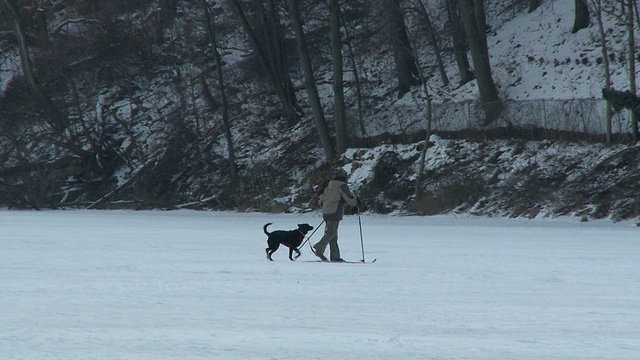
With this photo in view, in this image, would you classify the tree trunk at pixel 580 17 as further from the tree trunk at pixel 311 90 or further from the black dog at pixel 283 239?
the black dog at pixel 283 239

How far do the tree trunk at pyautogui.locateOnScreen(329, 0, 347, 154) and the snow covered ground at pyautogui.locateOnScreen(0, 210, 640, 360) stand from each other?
14.1m

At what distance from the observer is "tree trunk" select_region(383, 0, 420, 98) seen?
107 feet

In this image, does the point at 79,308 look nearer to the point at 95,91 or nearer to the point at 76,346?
the point at 76,346

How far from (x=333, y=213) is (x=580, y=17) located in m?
22.0

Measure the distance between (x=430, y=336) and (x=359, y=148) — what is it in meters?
25.1

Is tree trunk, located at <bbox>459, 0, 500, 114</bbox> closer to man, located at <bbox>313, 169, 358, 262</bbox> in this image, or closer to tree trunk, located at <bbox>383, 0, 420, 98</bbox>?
tree trunk, located at <bbox>383, 0, 420, 98</bbox>

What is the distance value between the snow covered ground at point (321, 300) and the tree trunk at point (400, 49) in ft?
52.0

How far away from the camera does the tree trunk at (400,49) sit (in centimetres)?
3256

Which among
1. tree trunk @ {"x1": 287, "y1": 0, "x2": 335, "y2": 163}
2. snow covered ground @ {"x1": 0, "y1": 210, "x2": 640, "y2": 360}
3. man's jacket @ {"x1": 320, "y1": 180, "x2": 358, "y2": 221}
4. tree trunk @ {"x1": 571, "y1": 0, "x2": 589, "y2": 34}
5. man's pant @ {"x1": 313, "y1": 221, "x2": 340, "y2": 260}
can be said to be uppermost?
tree trunk @ {"x1": 571, "y1": 0, "x2": 589, "y2": 34}

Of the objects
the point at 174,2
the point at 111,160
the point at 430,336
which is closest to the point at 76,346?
the point at 430,336

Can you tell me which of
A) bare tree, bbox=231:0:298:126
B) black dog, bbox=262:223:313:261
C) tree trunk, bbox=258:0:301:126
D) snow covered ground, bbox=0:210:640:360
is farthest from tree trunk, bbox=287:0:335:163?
black dog, bbox=262:223:313:261

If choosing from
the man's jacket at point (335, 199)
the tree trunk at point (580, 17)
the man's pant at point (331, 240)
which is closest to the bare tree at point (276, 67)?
the tree trunk at point (580, 17)

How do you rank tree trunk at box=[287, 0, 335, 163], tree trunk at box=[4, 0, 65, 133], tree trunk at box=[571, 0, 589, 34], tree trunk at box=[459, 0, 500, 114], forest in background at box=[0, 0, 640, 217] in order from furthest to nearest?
tree trunk at box=[4, 0, 65, 133] < tree trunk at box=[571, 0, 589, 34] < tree trunk at box=[287, 0, 335, 163] < forest in background at box=[0, 0, 640, 217] < tree trunk at box=[459, 0, 500, 114]

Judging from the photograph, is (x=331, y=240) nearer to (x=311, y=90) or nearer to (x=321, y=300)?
(x=321, y=300)
